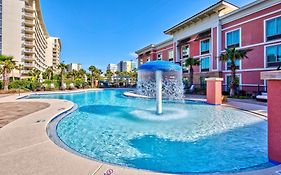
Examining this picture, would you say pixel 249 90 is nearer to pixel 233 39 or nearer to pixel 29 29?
pixel 233 39

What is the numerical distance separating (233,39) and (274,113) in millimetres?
24553

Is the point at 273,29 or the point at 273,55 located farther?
the point at 273,55

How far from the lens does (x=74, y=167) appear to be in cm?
349

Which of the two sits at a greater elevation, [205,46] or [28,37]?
[28,37]

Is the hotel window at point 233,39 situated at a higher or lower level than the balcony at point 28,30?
lower

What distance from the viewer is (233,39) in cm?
2498

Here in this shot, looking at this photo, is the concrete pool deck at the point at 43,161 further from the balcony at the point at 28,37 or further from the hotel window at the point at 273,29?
the balcony at the point at 28,37

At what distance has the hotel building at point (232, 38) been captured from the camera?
67.2ft

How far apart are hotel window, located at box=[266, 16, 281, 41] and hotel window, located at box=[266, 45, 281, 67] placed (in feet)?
3.82

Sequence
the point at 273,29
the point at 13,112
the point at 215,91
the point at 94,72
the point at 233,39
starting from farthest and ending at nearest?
the point at 94,72 → the point at 233,39 → the point at 273,29 → the point at 215,91 → the point at 13,112

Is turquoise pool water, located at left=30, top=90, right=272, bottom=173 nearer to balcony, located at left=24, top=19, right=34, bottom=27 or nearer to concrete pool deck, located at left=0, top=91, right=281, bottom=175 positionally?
concrete pool deck, located at left=0, top=91, right=281, bottom=175

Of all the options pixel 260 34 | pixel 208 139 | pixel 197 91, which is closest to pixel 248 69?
pixel 260 34

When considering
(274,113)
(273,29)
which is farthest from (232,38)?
(274,113)

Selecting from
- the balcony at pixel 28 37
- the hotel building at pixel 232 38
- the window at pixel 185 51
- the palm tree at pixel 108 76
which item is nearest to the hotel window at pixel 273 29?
the hotel building at pixel 232 38
